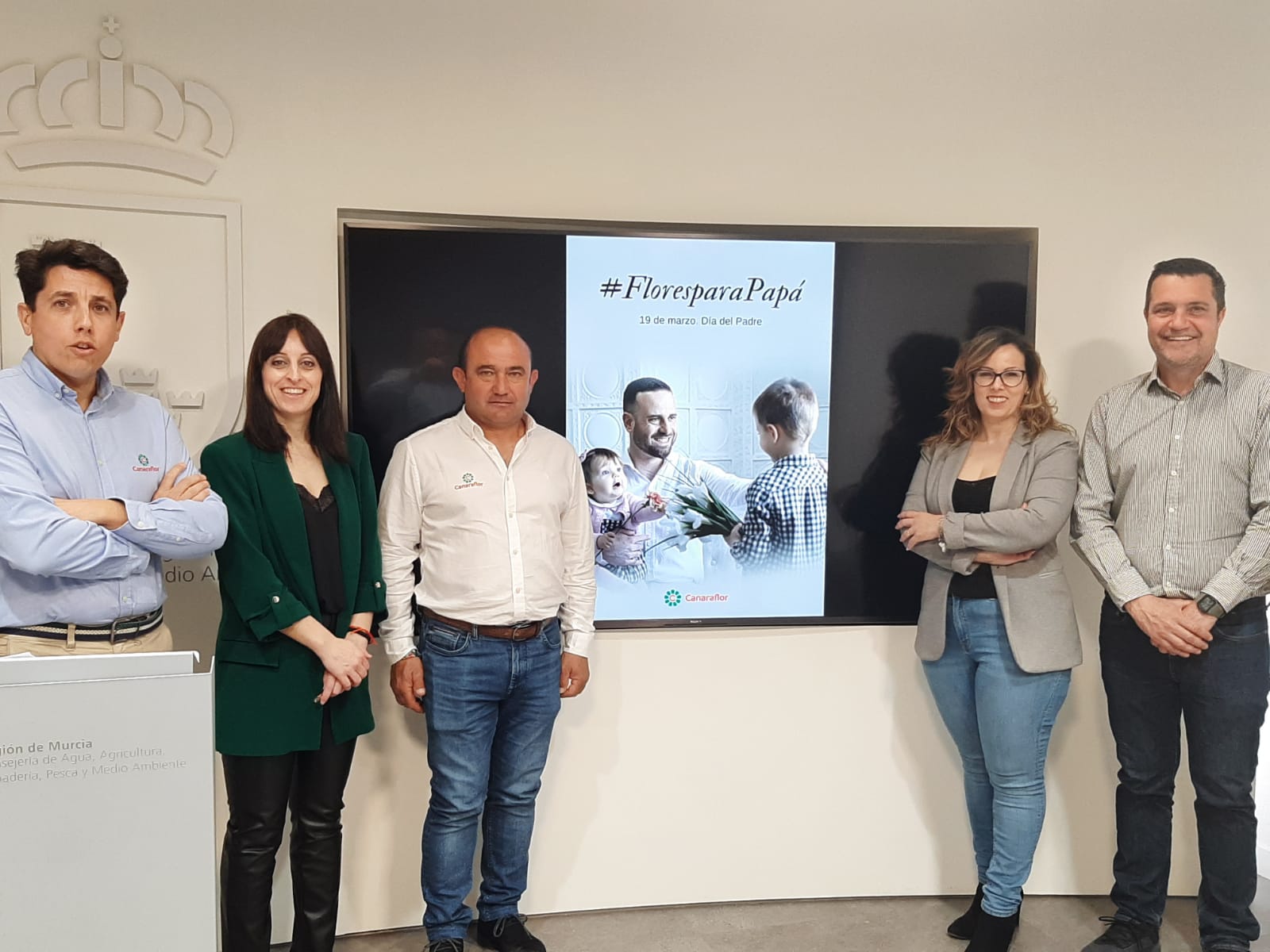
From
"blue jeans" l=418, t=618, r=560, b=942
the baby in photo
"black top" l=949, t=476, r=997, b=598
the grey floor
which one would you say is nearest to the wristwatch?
"black top" l=949, t=476, r=997, b=598

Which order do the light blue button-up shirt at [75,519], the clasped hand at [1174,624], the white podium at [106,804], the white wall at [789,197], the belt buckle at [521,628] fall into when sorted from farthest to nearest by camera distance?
the white wall at [789,197], the belt buckle at [521,628], the clasped hand at [1174,624], the light blue button-up shirt at [75,519], the white podium at [106,804]

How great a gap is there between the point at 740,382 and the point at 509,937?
1.79 m

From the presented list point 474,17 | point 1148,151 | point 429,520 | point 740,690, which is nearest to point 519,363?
point 429,520

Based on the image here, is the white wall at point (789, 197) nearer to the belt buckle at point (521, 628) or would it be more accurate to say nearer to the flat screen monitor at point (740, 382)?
the flat screen monitor at point (740, 382)

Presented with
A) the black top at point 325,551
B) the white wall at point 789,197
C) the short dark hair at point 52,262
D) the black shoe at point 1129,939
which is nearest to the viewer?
the short dark hair at point 52,262

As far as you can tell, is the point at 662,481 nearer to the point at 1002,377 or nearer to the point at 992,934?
the point at 1002,377

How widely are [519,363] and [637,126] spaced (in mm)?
A: 893

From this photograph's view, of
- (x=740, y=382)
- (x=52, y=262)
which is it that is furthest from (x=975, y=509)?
(x=52, y=262)

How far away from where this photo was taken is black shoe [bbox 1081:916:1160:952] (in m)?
2.66

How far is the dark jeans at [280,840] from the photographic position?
89.3 inches

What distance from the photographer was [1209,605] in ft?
7.91

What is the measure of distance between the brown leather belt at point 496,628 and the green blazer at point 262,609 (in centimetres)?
35

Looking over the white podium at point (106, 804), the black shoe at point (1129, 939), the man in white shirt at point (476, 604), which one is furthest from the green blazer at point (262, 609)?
the black shoe at point (1129, 939)

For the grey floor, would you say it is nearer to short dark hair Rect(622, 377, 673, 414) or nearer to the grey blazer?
the grey blazer
